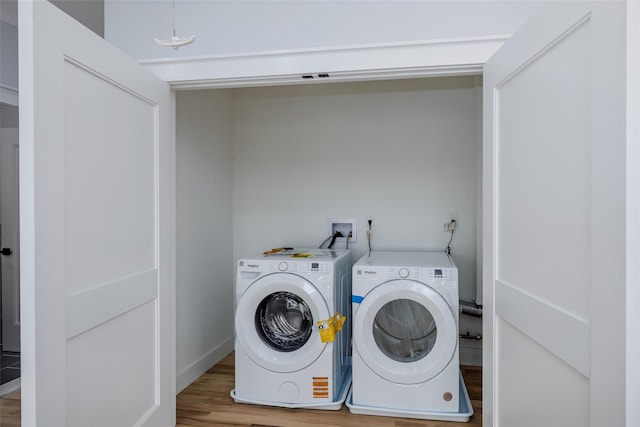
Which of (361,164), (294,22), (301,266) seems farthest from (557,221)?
(361,164)

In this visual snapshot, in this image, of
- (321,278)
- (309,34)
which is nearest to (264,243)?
(321,278)

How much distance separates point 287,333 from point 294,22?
168cm

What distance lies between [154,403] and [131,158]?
105cm

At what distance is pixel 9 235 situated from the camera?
129 inches

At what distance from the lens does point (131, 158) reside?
5.15 ft

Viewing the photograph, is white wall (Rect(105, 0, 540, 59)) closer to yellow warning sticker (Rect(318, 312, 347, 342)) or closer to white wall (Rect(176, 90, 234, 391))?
white wall (Rect(176, 90, 234, 391))

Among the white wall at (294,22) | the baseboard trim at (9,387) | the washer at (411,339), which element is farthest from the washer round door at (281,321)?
the baseboard trim at (9,387)

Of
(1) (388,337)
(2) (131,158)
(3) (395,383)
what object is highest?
(2) (131,158)

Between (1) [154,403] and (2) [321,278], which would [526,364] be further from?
(1) [154,403]

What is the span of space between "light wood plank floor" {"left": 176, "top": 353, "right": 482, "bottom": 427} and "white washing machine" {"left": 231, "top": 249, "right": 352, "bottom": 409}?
0.17 feet

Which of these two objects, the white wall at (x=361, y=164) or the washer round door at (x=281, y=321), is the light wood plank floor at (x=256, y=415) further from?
the white wall at (x=361, y=164)

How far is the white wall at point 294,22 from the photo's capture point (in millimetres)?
1677

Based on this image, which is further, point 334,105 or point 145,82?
point 334,105

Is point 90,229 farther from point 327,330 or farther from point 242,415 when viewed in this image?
Result: point 242,415
